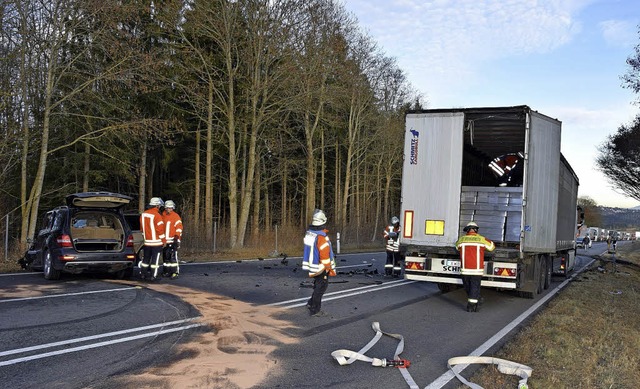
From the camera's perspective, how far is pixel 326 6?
2850cm

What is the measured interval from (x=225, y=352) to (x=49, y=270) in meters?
7.04

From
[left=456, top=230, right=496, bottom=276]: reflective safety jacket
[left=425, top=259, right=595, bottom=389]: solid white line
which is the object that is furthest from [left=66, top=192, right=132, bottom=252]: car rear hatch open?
[left=425, top=259, right=595, bottom=389]: solid white line

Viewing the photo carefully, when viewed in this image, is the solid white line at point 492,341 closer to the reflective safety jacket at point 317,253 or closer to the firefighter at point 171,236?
the reflective safety jacket at point 317,253

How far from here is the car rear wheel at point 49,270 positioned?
37.3ft

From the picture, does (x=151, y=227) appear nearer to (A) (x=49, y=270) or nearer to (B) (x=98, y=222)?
(B) (x=98, y=222)

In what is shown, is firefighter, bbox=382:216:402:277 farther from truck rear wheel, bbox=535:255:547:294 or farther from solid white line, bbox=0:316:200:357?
solid white line, bbox=0:316:200:357

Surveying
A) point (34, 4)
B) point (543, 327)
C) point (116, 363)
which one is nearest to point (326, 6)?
point (34, 4)

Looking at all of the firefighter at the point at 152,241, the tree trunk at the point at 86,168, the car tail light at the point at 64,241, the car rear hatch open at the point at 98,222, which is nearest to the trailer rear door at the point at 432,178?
the firefighter at the point at 152,241

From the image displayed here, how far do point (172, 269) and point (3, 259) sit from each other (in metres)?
5.69

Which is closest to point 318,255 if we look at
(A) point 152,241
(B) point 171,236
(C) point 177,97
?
(A) point 152,241

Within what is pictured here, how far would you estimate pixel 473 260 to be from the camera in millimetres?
9852

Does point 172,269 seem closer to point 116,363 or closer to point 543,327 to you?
point 116,363

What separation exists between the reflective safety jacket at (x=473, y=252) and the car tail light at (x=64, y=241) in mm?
7875

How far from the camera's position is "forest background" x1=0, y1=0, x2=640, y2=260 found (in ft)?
57.9
